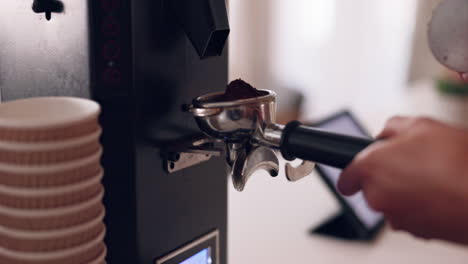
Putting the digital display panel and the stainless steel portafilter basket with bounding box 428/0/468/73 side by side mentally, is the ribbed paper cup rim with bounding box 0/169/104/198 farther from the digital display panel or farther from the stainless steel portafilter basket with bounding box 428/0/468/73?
the stainless steel portafilter basket with bounding box 428/0/468/73

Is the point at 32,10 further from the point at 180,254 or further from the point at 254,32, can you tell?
the point at 254,32

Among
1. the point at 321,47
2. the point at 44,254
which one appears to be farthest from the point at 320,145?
the point at 321,47

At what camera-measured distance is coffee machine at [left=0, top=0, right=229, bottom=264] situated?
70cm

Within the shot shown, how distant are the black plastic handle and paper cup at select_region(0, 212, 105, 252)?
0.24m

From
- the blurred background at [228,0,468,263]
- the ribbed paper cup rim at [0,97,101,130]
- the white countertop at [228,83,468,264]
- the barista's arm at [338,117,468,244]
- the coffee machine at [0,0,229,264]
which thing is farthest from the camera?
the blurred background at [228,0,468,263]

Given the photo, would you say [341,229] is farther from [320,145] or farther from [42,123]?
[42,123]

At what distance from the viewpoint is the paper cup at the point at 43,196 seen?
0.55 meters

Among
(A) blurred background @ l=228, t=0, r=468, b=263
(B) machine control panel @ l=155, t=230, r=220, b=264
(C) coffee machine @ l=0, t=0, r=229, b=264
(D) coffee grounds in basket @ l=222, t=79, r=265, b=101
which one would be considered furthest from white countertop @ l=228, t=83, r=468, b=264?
(A) blurred background @ l=228, t=0, r=468, b=263

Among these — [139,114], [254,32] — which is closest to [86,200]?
[139,114]

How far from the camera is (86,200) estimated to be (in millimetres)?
584

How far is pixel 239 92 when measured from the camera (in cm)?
72

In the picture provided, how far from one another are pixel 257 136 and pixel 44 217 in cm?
27

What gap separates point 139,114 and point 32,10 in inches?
8.0

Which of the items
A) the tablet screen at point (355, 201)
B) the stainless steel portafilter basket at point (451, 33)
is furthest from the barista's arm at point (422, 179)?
the tablet screen at point (355, 201)
